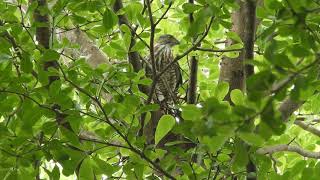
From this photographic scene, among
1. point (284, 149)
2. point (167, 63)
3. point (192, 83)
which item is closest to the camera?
point (284, 149)

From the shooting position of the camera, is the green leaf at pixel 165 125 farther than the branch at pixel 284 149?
No

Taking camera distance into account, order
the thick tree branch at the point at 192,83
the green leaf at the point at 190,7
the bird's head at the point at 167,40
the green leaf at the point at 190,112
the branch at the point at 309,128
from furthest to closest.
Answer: the bird's head at the point at 167,40, the branch at the point at 309,128, the thick tree branch at the point at 192,83, the green leaf at the point at 190,7, the green leaf at the point at 190,112

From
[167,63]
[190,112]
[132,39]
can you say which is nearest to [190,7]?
[190,112]

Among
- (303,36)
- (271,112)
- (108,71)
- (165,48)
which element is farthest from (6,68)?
(165,48)

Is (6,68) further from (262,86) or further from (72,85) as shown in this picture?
(262,86)

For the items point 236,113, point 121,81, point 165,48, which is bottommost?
point 165,48

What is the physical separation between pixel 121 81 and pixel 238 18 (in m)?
1.17

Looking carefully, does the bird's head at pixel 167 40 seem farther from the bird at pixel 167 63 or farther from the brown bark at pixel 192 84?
the brown bark at pixel 192 84

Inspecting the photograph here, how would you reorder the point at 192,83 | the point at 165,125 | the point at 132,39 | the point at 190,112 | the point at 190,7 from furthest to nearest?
the point at 192,83 < the point at 132,39 < the point at 165,125 < the point at 190,7 < the point at 190,112

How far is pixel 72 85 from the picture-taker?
2199 mm

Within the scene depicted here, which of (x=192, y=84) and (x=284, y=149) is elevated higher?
(x=192, y=84)

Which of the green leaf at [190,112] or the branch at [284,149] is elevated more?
the green leaf at [190,112]

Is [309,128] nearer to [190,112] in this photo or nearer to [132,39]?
[132,39]

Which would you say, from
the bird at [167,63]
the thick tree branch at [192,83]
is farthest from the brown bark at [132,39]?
the bird at [167,63]
